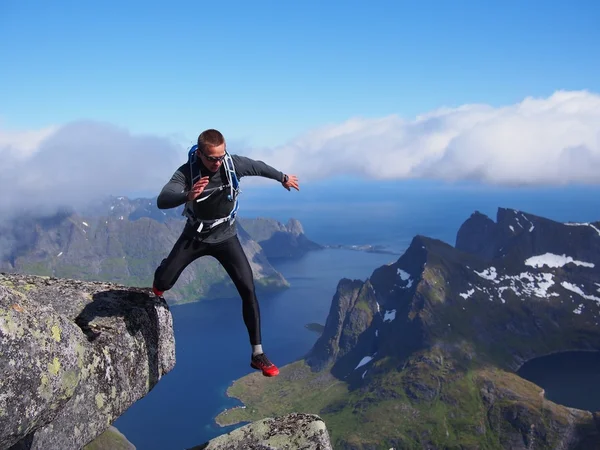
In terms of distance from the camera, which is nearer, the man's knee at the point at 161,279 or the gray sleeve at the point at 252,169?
the gray sleeve at the point at 252,169

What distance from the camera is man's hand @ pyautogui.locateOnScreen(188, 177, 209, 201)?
37.5 ft

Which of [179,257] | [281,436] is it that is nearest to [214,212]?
[179,257]

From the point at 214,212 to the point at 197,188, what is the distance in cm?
178

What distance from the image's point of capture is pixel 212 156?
12.2m

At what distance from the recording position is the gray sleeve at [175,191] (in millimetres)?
11625

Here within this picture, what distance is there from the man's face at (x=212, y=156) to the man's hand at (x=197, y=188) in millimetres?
612

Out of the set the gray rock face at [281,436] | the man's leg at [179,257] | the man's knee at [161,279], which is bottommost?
the gray rock face at [281,436]

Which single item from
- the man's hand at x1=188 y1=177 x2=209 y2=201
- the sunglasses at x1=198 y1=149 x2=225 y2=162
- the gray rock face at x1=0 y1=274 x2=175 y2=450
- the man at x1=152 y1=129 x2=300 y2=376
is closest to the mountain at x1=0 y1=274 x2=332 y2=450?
the gray rock face at x1=0 y1=274 x2=175 y2=450

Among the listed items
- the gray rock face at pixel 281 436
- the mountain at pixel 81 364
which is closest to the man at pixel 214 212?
the mountain at pixel 81 364

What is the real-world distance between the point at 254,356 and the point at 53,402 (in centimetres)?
712

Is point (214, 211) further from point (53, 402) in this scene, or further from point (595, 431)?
point (595, 431)

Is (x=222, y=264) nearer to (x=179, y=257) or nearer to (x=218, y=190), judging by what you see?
(x=179, y=257)

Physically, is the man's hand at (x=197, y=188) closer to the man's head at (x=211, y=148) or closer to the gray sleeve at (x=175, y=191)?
the gray sleeve at (x=175, y=191)

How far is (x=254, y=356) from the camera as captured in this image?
15.2 meters
